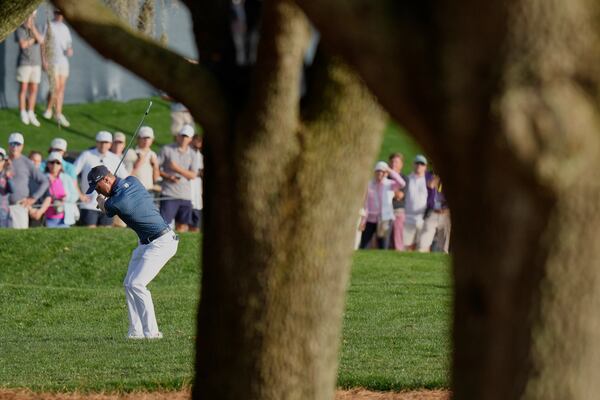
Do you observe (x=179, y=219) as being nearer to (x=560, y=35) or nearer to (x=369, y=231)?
(x=369, y=231)

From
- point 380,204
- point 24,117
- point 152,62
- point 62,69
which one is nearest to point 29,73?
point 62,69

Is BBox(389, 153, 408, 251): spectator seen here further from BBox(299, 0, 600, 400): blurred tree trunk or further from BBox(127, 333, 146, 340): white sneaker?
BBox(299, 0, 600, 400): blurred tree trunk

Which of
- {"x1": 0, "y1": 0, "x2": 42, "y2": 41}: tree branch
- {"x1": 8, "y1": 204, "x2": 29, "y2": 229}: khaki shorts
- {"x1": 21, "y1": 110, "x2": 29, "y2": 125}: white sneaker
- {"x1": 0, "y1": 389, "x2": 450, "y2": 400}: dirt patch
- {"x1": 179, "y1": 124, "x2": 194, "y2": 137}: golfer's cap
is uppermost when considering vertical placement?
{"x1": 21, "y1": 110, "x2": 29, "y2": 125}: white sneaker

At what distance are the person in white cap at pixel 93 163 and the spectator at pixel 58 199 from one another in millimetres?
152

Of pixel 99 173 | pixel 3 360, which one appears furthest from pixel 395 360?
pixel 99 173

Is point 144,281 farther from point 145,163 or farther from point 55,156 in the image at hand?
point 55,156

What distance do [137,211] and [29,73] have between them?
40.0ft

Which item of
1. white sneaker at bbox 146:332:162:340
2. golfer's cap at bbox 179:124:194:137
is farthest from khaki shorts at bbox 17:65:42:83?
white sneaker at bbox 146:332:162:340

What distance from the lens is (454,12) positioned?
4270 millimetres

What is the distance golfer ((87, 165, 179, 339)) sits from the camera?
47.2 feet

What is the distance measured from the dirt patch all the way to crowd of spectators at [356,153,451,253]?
12.3 metres

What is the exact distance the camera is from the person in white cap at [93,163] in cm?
2109

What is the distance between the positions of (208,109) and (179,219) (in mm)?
16009

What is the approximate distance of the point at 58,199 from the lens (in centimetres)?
2186
